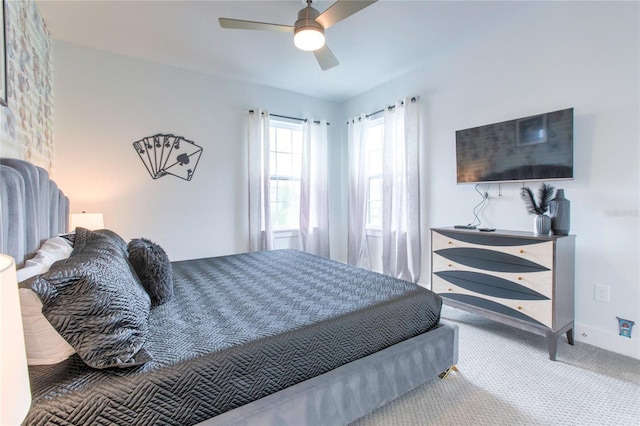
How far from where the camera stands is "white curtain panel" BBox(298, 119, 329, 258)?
4.28 metres

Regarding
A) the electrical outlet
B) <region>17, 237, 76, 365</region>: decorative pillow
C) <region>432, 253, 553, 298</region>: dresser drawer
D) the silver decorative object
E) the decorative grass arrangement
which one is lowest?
the electrical outlet

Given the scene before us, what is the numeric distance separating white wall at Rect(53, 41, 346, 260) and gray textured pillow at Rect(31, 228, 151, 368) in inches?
96.5

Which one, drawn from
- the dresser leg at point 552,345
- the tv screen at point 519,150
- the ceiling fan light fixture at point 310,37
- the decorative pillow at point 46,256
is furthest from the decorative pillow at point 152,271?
the tv screen at point 519,150

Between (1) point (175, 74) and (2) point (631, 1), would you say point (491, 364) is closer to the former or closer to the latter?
(2) point (631, 1)

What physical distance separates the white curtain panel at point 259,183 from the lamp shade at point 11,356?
328cm

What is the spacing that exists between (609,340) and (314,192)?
336 cm

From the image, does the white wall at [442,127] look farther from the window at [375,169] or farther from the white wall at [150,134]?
the window at [375,169]

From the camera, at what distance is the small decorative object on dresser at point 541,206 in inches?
89.7

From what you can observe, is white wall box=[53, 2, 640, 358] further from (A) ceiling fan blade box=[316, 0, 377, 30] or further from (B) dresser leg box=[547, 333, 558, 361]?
(A) ceiling fan blade box=[316, 0, 377, 30]

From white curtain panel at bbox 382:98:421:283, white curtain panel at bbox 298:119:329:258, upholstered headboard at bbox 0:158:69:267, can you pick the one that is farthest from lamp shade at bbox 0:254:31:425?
white curtain panel at bbox 298:119:329:258

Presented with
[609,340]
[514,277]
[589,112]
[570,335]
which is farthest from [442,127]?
[609,340]

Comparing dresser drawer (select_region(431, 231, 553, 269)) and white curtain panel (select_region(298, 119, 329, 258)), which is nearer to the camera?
dresser drawer (select_region(431, 231, 553, 269))

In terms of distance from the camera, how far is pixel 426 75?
11.5 ft

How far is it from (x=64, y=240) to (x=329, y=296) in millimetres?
1547
